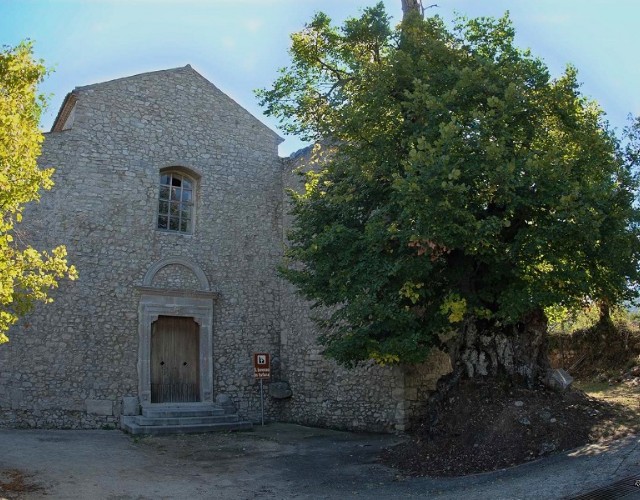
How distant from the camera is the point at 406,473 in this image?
26.0 ft

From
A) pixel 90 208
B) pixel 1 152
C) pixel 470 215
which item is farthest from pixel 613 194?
pixel 90 208

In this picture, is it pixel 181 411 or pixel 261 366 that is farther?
pixel 261 366

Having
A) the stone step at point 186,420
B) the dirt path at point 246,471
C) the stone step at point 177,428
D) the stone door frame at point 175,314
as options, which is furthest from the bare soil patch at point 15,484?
the stone door frame at point 175,314

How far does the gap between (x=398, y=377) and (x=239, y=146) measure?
22.5 feet

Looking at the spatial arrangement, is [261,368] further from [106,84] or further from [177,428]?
[106,84]

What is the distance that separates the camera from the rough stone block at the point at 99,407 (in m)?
11.9

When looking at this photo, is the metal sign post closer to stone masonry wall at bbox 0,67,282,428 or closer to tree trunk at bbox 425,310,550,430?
stone masonry wall at bbox 0,67,282,428

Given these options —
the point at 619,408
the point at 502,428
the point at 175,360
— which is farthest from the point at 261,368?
the point at 619,408

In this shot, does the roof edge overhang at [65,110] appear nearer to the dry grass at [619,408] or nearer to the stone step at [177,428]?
the stone step at [177,428]

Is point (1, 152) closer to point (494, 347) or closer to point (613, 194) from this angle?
point (494, 347)

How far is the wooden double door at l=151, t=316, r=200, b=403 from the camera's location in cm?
1286

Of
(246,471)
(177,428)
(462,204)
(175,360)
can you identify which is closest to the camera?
(462,204)

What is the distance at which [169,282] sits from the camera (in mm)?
13234

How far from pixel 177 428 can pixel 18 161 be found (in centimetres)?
684
